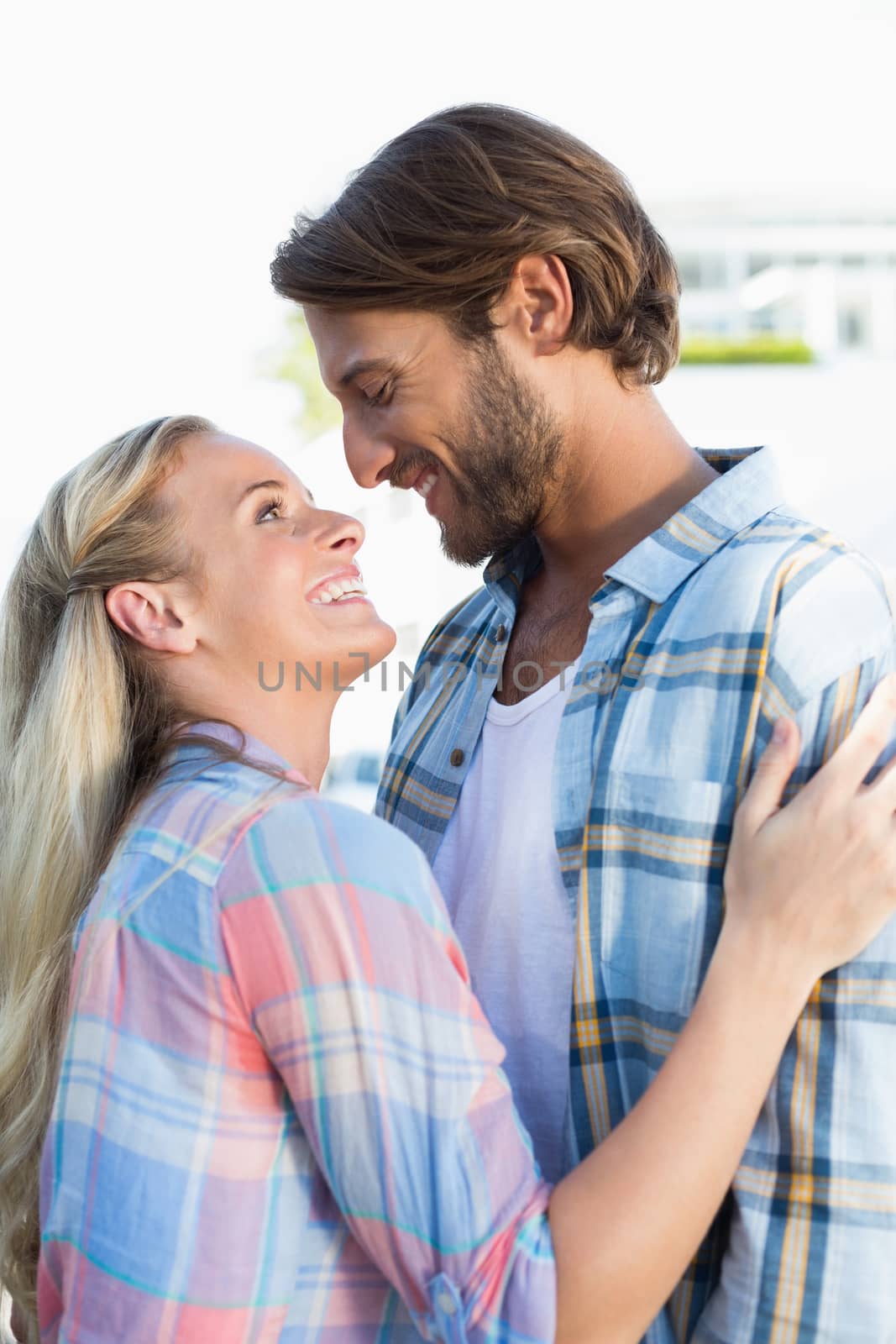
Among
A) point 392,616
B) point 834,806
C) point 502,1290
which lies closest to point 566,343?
point 834,806

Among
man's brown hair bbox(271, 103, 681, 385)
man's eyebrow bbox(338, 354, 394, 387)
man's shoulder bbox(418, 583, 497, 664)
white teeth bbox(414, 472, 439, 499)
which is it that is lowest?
man's shoulder bbox(418, 583, 497, 664)

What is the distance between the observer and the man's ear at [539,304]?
2047 mm

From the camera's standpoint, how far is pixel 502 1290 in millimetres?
1244

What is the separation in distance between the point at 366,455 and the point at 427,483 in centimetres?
12

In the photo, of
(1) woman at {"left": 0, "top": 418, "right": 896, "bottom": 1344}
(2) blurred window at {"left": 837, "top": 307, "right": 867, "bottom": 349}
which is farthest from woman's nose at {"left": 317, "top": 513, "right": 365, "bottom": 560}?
(2) blurred window at {"left": 837, "top": 307, "right": 867, "bottom": 349}

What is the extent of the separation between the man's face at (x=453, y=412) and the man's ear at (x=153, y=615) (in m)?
0.56

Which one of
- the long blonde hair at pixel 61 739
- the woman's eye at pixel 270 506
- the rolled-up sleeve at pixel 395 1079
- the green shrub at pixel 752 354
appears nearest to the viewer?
the rolled-up sleeve at pixel 395 1079

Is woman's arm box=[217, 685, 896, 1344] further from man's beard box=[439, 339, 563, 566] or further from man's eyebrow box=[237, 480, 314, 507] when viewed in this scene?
man's beard box=[439, 339, 563, 566]

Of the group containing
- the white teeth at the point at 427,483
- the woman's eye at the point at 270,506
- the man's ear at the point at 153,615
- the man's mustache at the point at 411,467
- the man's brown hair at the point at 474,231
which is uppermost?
the man's brown hair at the point at 474,231

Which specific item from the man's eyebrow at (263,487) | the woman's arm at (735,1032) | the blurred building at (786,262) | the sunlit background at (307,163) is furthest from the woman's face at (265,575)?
the blurred building at (786,262)

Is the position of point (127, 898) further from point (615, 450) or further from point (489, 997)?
point (615, 450)

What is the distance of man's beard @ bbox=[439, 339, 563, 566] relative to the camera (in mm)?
2059

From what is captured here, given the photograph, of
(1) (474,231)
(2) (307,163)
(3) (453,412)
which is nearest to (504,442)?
(3) (453,412)

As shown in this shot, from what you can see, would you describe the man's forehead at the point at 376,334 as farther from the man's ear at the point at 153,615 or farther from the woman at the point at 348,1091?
the woman at the point at 348,1091
